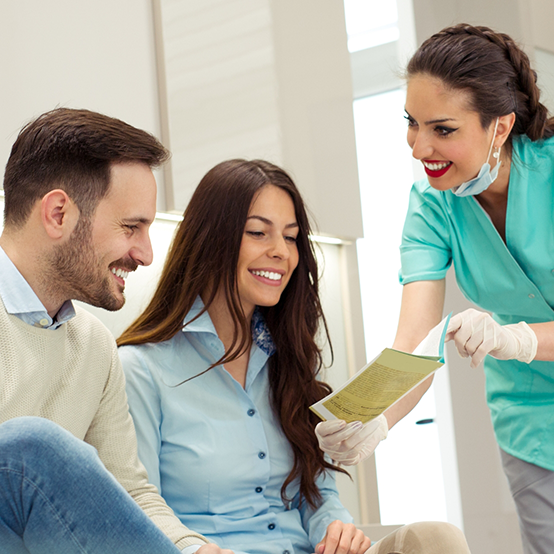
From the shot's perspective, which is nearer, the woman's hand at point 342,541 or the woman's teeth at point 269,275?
the woman's hand at point 342,541

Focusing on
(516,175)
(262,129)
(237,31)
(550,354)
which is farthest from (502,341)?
(237,31)

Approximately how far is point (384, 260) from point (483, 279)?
77.9 inches

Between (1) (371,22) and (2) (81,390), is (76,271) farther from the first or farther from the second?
(1) (371,22)

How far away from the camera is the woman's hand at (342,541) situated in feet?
4.23

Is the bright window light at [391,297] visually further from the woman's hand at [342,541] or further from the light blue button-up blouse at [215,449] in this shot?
the woman's hand at [342,541]

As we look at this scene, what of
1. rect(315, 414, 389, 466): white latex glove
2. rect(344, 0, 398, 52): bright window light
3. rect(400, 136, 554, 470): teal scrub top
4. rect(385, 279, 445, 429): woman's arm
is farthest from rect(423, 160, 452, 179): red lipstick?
rect(344, 0, 398, 52): bright window light

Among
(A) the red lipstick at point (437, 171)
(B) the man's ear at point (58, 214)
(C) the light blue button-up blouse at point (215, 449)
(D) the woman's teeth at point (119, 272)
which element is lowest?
(C) the light blue button-up blouse at point (215, 449)

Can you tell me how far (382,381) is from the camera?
1.10 m

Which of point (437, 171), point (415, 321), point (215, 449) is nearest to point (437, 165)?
point (437, 171)

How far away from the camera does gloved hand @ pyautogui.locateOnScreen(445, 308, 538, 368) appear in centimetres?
137

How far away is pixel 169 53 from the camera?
188 centimetres

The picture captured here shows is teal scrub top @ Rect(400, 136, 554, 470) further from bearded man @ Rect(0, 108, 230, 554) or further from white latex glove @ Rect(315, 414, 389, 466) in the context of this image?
bearded man @ Rect(0, 108, 230, 554)

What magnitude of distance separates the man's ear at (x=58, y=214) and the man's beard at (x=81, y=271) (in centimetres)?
1

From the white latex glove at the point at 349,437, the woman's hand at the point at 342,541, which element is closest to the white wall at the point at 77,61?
the white latex glove at the point at 349,437
